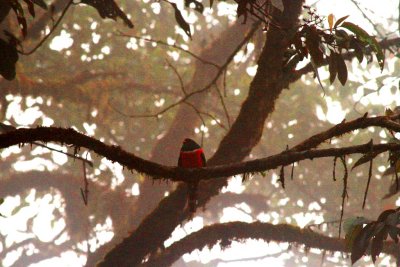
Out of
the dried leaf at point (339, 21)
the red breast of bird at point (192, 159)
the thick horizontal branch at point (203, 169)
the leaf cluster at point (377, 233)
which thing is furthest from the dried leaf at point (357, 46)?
the red breast of bird at point (192, 159)

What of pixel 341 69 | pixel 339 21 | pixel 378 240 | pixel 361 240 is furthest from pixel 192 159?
pixel 339 21

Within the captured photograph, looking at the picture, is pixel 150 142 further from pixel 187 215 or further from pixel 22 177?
pixel 187 215

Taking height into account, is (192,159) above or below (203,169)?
above

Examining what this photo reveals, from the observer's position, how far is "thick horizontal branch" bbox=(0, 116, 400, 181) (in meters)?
2.20

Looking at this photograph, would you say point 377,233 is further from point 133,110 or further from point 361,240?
point 133,110

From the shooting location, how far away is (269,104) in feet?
14.4

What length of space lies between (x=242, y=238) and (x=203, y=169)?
137 inches

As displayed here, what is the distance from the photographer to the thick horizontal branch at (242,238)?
555 centimetres

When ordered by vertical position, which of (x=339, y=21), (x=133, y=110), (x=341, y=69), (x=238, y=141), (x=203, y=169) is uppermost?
(x=133, y=110)

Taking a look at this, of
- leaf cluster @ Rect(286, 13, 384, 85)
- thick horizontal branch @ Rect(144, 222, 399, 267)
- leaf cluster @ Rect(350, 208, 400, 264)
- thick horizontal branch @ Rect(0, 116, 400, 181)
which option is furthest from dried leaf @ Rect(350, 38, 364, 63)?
thick horizontal branch @ Rect(144, 222, 399, 267)

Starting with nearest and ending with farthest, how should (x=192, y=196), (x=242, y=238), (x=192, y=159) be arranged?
(x=192, y=196)
(x=192, y=159)
(x=242, y=238)

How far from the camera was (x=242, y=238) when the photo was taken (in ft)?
18.9

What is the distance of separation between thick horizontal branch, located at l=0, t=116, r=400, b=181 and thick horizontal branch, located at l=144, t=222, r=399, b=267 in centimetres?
319

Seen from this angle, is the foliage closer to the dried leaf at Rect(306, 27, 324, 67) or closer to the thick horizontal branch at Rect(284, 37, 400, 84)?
the thick horizontal branch at Rect(284, 37, 400, 84)
